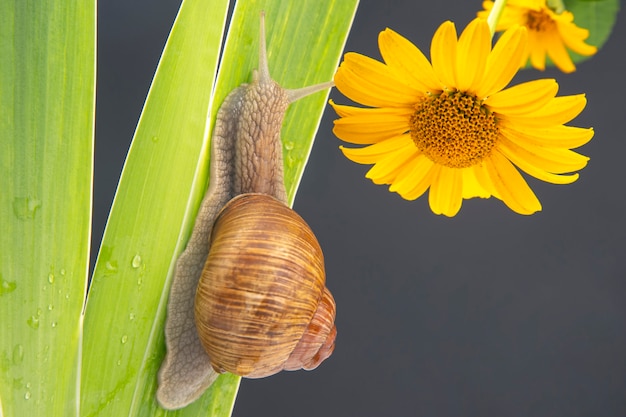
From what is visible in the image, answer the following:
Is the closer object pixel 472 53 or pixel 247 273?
pixel 472 53

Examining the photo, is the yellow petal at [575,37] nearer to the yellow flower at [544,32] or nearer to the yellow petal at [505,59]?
the yellow flower at [544,32]

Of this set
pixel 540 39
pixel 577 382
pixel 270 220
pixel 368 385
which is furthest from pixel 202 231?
pixel 577 382

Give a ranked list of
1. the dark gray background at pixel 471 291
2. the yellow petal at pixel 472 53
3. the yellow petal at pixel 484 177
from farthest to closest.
Answer: the dark gray background at pixel 471 291 < the yellow petal at pixel 484 177 < the yellow petal at pixel 472 53

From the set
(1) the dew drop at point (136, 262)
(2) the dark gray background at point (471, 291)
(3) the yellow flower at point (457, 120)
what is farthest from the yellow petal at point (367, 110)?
(2) the dark gray background at point (471, 291)

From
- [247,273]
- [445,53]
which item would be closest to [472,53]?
[445,53]

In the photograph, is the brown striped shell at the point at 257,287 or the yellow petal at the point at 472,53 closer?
the yellow petal at the point at 472,53

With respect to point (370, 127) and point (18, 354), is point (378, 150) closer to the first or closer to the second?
point (370, 127)
